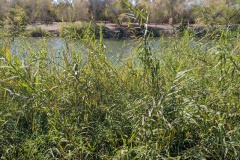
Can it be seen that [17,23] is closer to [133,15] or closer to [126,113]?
[133,15]

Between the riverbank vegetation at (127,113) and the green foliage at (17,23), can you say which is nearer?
the riverbank vegetation at (127,113)

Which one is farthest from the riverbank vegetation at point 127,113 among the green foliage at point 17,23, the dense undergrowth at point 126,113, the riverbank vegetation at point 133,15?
the green foliage at point 17,23

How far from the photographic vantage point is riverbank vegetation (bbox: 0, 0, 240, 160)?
61.0 inches

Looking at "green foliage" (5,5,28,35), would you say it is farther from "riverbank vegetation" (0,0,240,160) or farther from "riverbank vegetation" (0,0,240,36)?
"riverbank vegetation" (0,0,240,160)

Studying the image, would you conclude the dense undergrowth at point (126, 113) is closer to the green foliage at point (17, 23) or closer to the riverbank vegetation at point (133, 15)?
the riverbank vegetation at point (133, 15)

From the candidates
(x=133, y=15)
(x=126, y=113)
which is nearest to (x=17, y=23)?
(x=133, y=15)

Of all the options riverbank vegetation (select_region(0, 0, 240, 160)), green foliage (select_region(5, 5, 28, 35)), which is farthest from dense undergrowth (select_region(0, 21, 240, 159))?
green foliage (select_region(5, 5, 28, 35))

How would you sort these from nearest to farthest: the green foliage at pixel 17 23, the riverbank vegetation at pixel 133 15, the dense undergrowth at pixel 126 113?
the dense undergrowth at pixel 126 113
the riverbank vegetation at pixel 133 15
the green foliage at pixel 17 23

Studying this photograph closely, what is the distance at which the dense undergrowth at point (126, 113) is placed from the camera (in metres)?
1.55

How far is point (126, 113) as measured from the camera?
180 centimetres

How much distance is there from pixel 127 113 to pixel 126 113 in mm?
10

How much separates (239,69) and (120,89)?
933mm

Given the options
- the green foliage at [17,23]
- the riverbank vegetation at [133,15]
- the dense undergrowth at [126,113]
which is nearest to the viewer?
the dense undergrowth at [126,113]

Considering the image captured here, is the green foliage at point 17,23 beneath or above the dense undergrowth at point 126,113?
above
